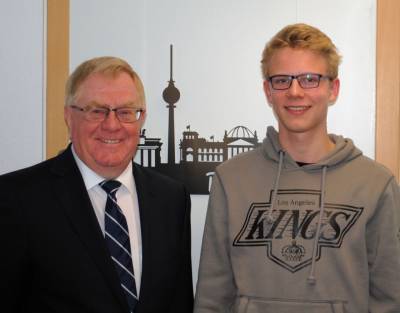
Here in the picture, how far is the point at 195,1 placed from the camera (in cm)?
193

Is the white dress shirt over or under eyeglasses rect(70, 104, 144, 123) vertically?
under

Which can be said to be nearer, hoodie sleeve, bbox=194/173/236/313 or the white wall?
hoodie sleeve, bbox=194/173/236/313

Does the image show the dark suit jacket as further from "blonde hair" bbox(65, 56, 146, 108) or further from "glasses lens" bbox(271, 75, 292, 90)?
"glasses lens" bbox(271, 75, 292, 90)

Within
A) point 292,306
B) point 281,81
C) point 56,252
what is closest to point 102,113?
point 56,252

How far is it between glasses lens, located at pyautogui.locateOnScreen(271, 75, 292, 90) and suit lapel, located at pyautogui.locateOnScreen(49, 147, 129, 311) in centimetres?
60

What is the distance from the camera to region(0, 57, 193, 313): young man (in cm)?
128

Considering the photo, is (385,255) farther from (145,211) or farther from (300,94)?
(145,211)

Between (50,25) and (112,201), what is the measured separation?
0.89 meters

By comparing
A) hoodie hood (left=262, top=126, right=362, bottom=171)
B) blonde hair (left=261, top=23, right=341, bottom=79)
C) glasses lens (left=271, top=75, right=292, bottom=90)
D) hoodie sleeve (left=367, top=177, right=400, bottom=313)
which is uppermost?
blonde hair (left=261, top=23, right=341, bottom=79)

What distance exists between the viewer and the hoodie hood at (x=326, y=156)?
145cm

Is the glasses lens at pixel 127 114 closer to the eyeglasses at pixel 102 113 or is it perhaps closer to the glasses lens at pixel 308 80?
the eyeglasses at pixel 102 113

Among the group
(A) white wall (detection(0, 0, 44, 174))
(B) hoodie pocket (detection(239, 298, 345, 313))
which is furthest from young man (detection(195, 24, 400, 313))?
(A) white wall (detection(0, 0, 44, 174))

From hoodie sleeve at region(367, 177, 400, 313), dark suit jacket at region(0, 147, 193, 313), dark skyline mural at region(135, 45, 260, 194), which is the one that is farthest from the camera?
dark skyline mural at region(135, 45, 260, 194)

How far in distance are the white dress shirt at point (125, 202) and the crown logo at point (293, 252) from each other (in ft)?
1.32
